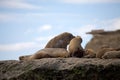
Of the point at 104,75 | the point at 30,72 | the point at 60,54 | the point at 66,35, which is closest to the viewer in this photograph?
the point at 104,75

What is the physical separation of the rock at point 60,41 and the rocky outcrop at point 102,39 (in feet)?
50.2

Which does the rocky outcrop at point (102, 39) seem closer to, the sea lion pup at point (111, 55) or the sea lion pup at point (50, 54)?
the sea lion pup at point (50, 54)

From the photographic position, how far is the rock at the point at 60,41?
37.3 ft

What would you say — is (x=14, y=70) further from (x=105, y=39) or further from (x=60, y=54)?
(x=105, y=39)

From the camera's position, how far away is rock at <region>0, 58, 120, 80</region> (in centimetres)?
707

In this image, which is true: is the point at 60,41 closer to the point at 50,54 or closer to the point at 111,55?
the point at 50,54

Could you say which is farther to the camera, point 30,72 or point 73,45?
point 73,45

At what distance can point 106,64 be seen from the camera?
7109 millimetres

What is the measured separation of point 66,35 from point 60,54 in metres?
2.37

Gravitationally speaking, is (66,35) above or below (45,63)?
above

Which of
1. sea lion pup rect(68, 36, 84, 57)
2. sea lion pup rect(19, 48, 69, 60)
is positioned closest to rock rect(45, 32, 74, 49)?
sea lion pup rect(68, 36, 84, 57)

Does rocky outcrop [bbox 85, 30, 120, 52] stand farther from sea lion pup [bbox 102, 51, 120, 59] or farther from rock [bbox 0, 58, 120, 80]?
rock [bbox 0, 58, 120, 80]

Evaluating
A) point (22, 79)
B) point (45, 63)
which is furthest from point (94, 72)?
point (22, 79)

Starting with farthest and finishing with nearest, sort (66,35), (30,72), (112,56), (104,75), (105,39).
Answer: (105,39) → (66,35) → (112,56) → (30,72) → (104,75)
